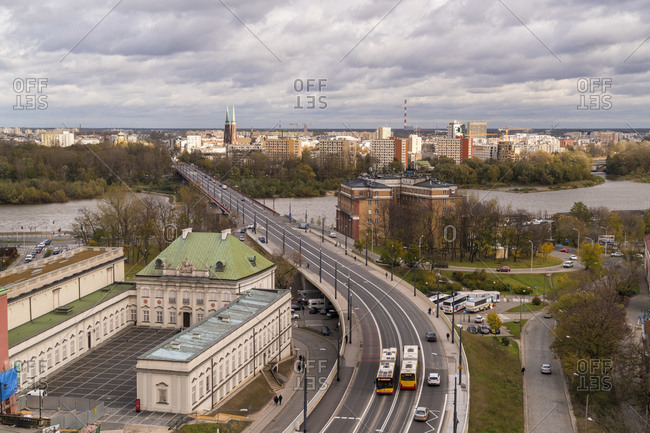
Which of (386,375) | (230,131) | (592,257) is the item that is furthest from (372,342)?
(230,131)

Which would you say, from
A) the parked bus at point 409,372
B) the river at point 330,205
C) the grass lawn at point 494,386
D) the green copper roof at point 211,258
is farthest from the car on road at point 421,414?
the river at point 330,205

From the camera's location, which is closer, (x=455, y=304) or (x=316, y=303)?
(x=455, y=304)

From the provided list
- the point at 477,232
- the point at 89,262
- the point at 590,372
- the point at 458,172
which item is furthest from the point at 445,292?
the point at 458,172

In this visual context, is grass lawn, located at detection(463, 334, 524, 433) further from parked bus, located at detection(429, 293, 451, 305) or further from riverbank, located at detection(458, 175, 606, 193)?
riverbank, located at detection(458, 175, 606, 193)

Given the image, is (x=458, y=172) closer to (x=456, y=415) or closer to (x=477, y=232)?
(x=477, y=232)

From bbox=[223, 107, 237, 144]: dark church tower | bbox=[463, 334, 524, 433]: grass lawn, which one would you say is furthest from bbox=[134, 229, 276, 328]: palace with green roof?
bbox=[223, 107, 237, 144]: dark church tower

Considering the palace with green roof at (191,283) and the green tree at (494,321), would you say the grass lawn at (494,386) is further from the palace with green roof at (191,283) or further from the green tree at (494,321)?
the palace with green roof at (191,283)

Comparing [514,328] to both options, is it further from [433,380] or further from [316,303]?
[433,380]
